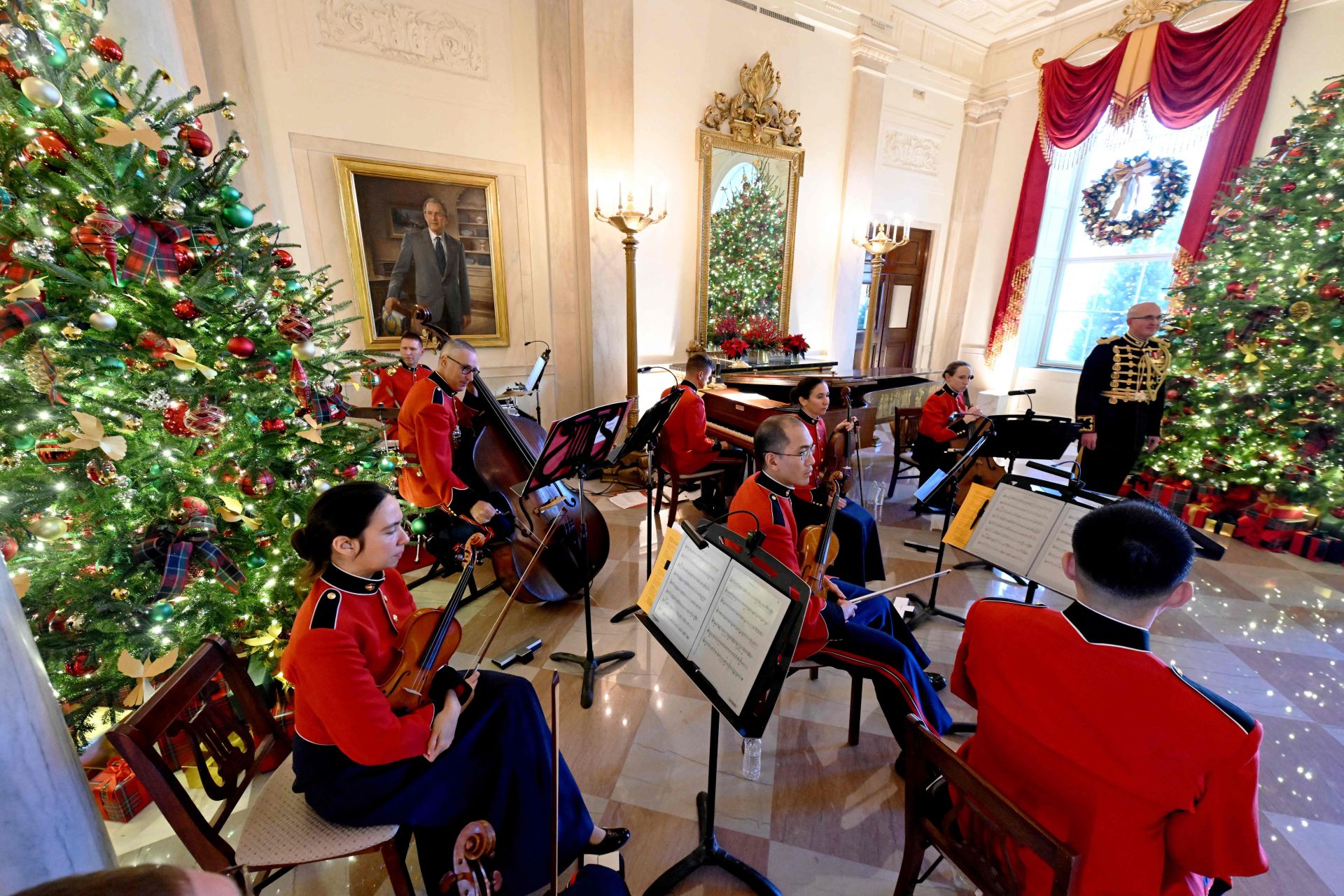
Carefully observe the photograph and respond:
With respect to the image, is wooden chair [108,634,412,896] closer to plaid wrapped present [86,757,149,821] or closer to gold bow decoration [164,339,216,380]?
plaid wrapped present [86,757,149,821]

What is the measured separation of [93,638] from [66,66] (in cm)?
189

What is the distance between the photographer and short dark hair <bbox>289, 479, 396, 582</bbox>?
1421 mm

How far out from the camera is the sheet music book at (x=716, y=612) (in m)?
1.26

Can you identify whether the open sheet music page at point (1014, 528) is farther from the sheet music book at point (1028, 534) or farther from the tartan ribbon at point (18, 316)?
the tartan ribbon at point (18, 316)

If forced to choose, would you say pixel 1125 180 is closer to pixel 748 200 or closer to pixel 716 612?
pixel 748 200

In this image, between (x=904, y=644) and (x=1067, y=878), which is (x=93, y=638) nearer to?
(x=1067, y=878)

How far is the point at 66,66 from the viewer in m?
1.63

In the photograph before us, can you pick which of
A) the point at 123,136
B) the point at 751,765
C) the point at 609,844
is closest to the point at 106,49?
the point at 123,136

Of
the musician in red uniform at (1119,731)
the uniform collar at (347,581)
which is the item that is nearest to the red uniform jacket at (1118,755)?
the musician in red uniform at (1119,731)

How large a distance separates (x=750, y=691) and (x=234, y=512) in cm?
202

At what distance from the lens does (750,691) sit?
1227mm

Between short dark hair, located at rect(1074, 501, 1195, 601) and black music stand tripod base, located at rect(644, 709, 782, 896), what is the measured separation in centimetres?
112

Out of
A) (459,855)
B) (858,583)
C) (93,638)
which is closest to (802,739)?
(858,583)

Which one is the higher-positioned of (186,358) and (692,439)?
(186,358)
